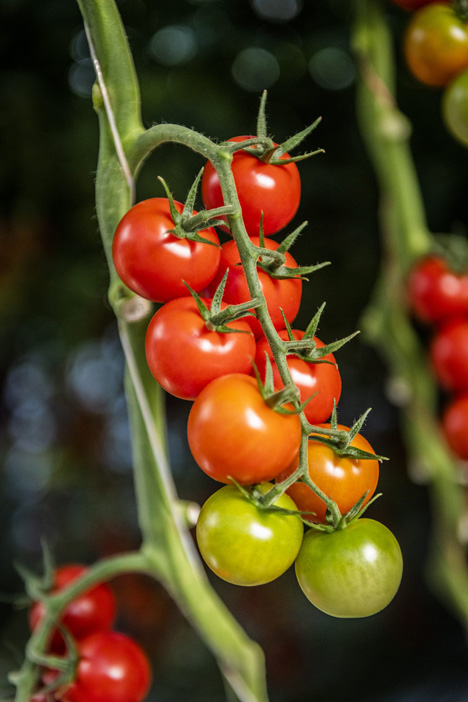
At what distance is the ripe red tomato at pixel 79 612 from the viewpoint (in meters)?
0.37

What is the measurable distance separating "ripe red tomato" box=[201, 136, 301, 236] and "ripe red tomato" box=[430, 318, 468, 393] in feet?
1.22

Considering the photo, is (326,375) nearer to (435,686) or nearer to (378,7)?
(378,7)

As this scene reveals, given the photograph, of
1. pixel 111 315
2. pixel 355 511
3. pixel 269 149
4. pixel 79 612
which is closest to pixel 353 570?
pixel 355 511

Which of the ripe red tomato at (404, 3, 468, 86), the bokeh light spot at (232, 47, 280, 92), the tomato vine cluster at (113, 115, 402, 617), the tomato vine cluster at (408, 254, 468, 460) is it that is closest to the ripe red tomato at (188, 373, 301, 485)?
the tomato vine cluster at (113, 115, 402, 617)

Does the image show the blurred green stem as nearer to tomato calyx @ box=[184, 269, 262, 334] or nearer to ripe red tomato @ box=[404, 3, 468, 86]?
ripe red tomato @ box=[404, 3, 468, 86]

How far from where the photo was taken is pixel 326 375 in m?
0.20

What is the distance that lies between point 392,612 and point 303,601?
0.33 feet

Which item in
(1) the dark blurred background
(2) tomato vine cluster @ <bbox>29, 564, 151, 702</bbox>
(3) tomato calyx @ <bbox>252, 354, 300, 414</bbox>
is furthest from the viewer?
(1) the dark blurred background

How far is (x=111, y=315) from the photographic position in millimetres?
708

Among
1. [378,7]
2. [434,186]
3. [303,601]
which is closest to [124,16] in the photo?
[378,7]

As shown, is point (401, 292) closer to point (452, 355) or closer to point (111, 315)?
point (452, 355)

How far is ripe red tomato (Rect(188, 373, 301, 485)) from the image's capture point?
6.8 inches

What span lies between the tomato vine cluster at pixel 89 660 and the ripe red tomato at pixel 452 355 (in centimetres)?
33

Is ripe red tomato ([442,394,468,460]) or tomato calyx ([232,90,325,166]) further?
ripe red tomato ([442,394,468,460])
